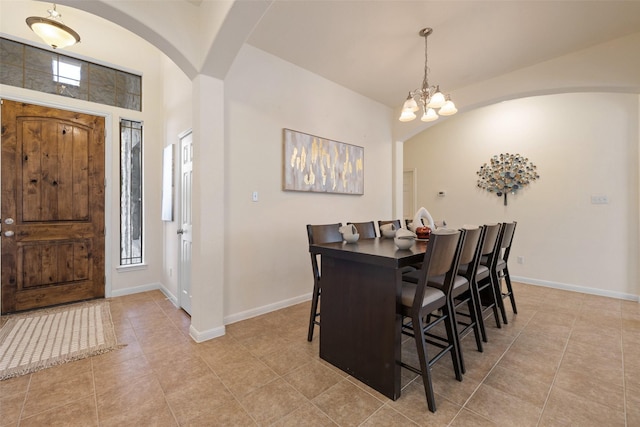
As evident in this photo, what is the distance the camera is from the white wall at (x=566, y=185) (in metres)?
3.57

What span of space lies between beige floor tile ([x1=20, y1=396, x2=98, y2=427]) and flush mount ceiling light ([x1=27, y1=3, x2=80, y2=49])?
3.09 meters

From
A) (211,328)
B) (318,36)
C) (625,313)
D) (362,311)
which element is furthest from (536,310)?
(318,36)

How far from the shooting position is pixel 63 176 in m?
3.27

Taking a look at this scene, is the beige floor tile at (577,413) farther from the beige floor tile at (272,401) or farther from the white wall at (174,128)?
the white wall at (174,128)

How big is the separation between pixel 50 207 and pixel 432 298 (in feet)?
13.7

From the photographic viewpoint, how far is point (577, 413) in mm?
1564

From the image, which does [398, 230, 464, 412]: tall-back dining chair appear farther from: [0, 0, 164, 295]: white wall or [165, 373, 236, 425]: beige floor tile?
[0, 0, 164, 295]: white wall

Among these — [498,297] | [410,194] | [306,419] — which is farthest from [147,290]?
[410,194]

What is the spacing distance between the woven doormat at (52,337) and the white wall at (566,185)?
5.39m

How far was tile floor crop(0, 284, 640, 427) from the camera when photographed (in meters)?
1.53

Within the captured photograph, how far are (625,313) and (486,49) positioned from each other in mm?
3309

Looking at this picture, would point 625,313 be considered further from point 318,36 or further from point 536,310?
point 318,36

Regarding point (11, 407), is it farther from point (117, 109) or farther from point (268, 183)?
point (117, 109)

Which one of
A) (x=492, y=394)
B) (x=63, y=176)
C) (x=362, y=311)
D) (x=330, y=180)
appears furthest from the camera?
(x=330, y=180)
